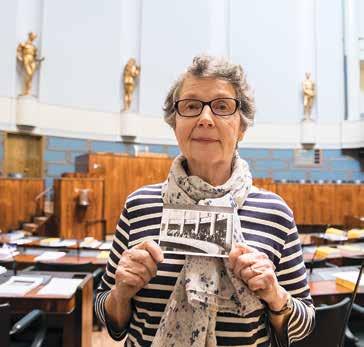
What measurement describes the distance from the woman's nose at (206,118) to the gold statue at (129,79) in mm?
9880

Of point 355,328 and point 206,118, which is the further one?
point 355,328

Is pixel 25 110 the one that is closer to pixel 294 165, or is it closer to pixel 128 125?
pixel 128 125

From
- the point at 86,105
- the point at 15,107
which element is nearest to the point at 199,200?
the point at 15,107

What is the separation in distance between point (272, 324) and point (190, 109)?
618 millimetres

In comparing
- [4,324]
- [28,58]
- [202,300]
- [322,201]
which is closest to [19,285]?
[4,324]

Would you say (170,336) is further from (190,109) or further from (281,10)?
(281,10)

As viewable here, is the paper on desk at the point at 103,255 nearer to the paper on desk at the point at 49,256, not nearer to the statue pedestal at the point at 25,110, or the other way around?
the paper on desk at the point at 49,256

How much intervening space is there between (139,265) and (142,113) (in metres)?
10.2

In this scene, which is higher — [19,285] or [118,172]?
[118,172]

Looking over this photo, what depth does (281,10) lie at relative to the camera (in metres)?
12.0

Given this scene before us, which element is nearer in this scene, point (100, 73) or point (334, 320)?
point (334, 320)

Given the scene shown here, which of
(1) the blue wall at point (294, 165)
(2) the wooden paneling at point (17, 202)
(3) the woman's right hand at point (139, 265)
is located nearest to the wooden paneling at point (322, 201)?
(1) the blue wall at point (294, 165)

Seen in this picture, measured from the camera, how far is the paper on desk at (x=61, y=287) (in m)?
2.07

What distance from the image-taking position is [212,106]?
3.18ft
